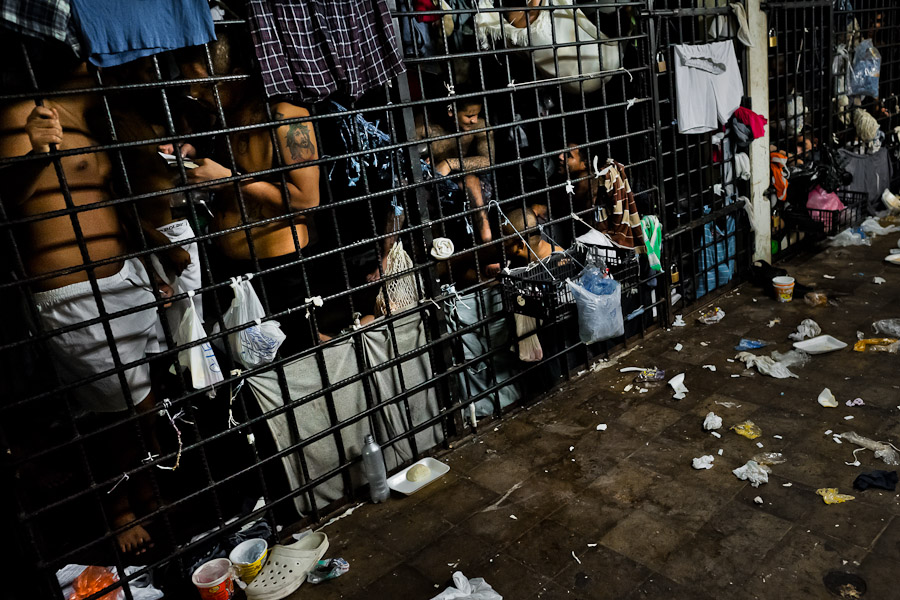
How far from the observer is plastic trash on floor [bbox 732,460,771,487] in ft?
13.0

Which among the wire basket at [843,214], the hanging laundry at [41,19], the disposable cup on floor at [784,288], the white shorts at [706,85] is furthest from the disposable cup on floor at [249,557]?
the wire basket at [843,214]

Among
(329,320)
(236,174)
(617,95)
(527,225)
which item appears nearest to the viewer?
(236,174)

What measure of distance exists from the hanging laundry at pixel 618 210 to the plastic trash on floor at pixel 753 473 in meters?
2.34

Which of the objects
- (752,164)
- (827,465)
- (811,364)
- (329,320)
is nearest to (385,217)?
(329,320)

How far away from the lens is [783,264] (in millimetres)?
8148

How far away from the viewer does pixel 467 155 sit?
17.5ft

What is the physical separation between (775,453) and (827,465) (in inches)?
12.2

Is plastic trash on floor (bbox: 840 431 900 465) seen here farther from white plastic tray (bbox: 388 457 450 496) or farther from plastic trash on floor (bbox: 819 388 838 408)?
white plastic tray (bbox: 388 457 450 496)

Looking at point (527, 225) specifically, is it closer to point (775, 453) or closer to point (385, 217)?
point (385, 217)

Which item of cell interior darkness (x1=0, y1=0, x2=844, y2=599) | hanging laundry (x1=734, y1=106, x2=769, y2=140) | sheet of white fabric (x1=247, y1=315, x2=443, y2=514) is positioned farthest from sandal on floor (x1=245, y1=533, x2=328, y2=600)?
hanging laundry (x1=734, y1=106, x2=769, y2=140)

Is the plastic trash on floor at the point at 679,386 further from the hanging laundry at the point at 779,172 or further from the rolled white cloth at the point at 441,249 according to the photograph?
the hanging laundry at the point at 779,172

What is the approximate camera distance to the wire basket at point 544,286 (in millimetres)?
4695

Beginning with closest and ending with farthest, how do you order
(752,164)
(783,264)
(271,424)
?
1. (271,424)
2. (752,164)
3. (783,264)

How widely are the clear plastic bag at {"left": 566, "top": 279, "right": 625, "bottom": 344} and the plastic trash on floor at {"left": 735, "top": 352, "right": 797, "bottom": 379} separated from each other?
1.62m
